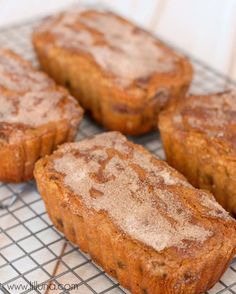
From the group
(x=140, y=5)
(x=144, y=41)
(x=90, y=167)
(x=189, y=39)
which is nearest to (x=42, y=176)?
(x=90, y=167)

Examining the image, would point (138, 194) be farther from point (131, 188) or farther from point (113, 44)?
point (113, 44)

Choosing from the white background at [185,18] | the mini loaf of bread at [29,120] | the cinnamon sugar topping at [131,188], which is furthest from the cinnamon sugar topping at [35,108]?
the white background at [185,18]

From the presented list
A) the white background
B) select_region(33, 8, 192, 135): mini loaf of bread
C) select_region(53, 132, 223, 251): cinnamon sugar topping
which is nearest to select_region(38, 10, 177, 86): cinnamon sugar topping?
select_region(33, 8, 192, 135): mini loaf of bread

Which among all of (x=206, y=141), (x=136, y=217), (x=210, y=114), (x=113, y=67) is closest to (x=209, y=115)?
(x=210, y=114)

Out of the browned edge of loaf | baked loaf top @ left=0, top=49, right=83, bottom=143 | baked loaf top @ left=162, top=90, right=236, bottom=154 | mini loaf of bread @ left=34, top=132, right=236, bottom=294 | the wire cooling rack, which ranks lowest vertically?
the wire cooling rack

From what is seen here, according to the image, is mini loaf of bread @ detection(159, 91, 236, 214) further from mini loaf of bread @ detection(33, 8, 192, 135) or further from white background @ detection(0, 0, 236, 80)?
white background @ detection(0, 0, 236, 80)

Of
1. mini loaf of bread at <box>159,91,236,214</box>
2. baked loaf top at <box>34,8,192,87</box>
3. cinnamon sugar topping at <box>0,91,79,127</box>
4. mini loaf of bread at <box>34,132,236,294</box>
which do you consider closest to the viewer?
mini loaf of bread at <box>34,132,236,294</box>

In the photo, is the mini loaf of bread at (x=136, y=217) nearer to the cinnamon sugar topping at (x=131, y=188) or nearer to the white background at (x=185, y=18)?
the cinnamon sugar topping at (x=131, y=188)
